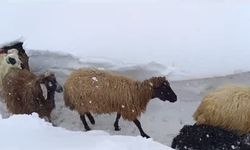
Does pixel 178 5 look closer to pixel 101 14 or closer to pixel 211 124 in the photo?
pixel 101 14

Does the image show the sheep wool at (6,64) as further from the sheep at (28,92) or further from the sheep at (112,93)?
the sheep at (112,93)

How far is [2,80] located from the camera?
6516 millimetres

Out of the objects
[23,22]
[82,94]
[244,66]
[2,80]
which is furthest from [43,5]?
[244,66]

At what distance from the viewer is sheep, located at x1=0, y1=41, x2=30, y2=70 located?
681cm

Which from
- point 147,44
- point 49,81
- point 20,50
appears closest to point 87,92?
point 49,81

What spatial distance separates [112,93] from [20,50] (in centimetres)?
156

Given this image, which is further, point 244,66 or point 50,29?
point 50,29

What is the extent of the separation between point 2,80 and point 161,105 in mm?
2089

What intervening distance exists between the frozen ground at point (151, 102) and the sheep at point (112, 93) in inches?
12.4

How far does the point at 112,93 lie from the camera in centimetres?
614

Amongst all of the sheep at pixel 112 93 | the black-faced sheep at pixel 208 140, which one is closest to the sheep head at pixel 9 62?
the sheep at pixel 112 93

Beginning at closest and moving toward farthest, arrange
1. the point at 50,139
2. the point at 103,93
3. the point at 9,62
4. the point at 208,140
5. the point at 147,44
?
the point at 50,139 → the point at 208,140 → the point at 103,93 → the point at 9,62 → the point at 147,44

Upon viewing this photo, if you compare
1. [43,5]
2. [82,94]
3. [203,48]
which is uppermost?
[43,5]

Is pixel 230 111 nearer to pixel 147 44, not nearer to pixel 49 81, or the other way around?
pixel 147 44
